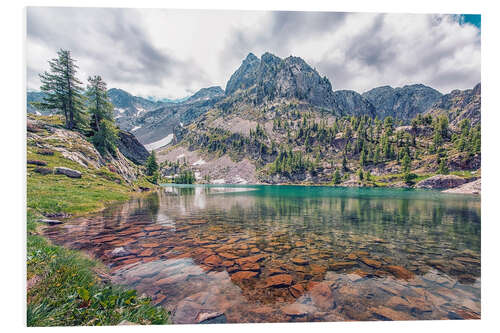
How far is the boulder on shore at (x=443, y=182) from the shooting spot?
81.8 metres

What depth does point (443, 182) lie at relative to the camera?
89.6m

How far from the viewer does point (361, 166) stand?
168 m

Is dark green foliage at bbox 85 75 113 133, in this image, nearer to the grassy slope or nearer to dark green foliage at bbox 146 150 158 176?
dark green foliage at bbox 146 150 158 176

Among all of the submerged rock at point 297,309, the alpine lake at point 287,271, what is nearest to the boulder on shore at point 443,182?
the alpine lake at point 287,271

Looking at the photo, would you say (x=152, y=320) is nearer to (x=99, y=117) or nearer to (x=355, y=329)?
(x=355, y=329)

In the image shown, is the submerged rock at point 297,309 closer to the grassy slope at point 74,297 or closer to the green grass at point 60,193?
the grassy slope at point 74,297

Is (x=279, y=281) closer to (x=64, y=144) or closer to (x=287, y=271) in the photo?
(x=287, y=271)

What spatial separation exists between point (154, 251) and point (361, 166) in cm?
18819

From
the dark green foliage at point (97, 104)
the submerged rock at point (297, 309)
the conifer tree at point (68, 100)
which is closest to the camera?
the submerged rock at point (297, 309)

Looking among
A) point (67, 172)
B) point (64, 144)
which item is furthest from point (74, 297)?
point (64, 144)

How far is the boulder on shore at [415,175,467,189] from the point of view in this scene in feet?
268

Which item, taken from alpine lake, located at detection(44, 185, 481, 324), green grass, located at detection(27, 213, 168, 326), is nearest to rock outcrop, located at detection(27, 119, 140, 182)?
alpine lake, located at detection(44, 185, 481, 324)
